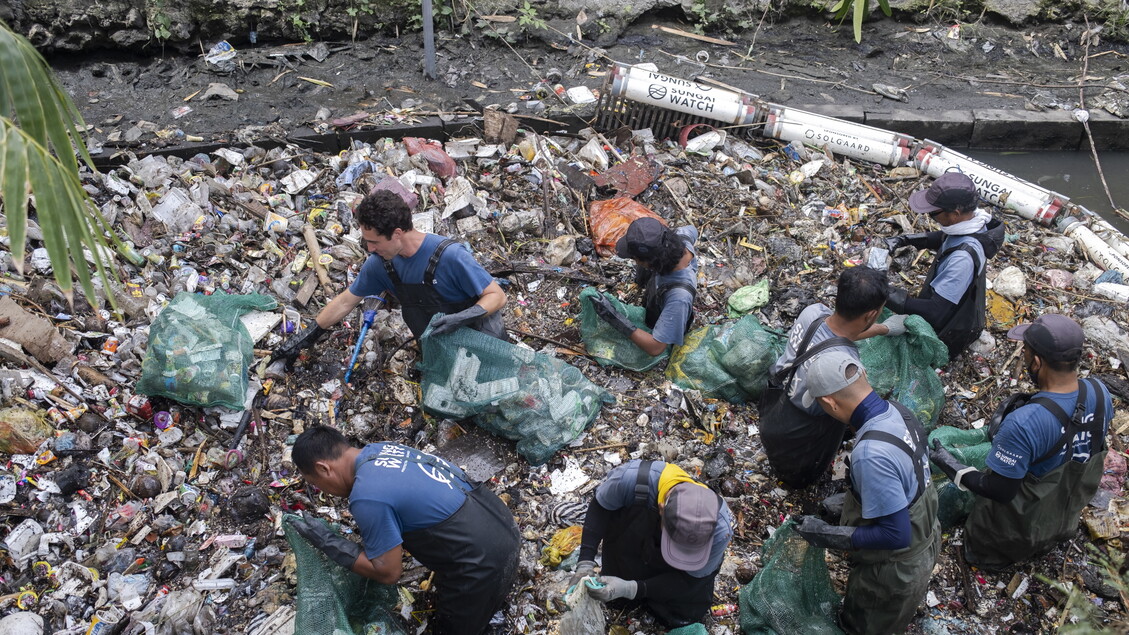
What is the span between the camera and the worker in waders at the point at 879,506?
3035mm

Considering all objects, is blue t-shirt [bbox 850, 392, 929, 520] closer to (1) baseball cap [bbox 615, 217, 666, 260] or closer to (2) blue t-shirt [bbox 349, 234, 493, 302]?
(1) baseball cap [bbox 615, 217, 666, 260]

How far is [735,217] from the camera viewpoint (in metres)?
6.38

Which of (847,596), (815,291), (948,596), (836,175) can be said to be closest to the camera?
(847,596)

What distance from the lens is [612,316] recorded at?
4.72m

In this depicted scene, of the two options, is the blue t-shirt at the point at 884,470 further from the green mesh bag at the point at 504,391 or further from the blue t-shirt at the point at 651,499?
the green mesh bag at the point at 504,391

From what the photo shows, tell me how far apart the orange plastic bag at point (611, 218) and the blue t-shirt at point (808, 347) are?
219cm

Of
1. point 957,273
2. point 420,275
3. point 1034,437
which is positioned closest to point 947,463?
point 1034,437

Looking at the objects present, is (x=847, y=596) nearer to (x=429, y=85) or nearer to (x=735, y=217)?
(x=735, y=217)

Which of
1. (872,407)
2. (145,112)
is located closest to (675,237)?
(872,407)

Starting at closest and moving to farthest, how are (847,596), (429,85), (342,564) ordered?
(342,564), (847,596), (429,85)

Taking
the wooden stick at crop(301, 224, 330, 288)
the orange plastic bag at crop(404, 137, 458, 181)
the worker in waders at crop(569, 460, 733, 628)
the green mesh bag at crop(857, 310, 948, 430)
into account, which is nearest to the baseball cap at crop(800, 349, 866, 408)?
the worker in waders at crop(569, 460, 733, 628)

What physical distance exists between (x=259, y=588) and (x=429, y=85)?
5.64m

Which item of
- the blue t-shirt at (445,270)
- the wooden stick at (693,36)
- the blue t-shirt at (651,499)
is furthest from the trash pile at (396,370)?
the wooden stick at (693,36)

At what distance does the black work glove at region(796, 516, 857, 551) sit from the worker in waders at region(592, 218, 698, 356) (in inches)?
60.8
